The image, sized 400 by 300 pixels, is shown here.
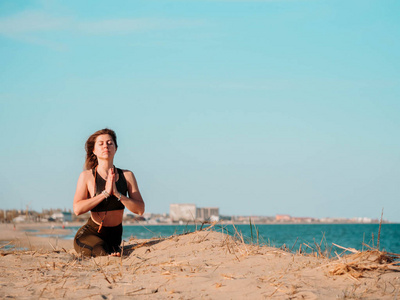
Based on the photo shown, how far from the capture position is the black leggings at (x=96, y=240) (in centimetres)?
617

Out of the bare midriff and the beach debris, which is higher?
the bare midriff

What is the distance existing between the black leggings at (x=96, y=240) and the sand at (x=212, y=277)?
25.4 inches

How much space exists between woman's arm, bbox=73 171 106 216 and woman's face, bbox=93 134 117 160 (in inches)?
13.4

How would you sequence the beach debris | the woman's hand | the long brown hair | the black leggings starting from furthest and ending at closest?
the long brown hair, the black leggings, the woman's hand, the beach debris

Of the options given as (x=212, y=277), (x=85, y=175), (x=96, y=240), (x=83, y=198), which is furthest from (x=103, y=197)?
(x=212, y=277)

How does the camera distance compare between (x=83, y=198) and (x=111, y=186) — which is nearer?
(x=111, y=186)

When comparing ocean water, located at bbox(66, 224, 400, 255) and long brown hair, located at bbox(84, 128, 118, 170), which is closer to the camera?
ocean water, located at bbox(66, 224, 400, 255)

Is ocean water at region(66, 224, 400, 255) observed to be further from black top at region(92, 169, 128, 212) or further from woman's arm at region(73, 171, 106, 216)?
woman's arm at region(73, 171, 106, 216)

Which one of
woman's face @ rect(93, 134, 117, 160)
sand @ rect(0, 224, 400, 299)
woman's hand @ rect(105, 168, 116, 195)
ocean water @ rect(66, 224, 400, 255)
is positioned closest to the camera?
sand @ rect(0, 224, 400, 299)

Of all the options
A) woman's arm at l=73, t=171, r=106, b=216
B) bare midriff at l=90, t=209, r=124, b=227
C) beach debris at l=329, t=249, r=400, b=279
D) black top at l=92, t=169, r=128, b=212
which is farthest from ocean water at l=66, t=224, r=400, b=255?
woman's arm at l=73, t=171, r=106, b=216

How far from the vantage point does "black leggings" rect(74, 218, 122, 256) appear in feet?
20.2

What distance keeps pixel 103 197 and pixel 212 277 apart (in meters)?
2.43

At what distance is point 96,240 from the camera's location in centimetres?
631

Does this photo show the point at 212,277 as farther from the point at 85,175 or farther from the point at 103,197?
the point at 85,175
